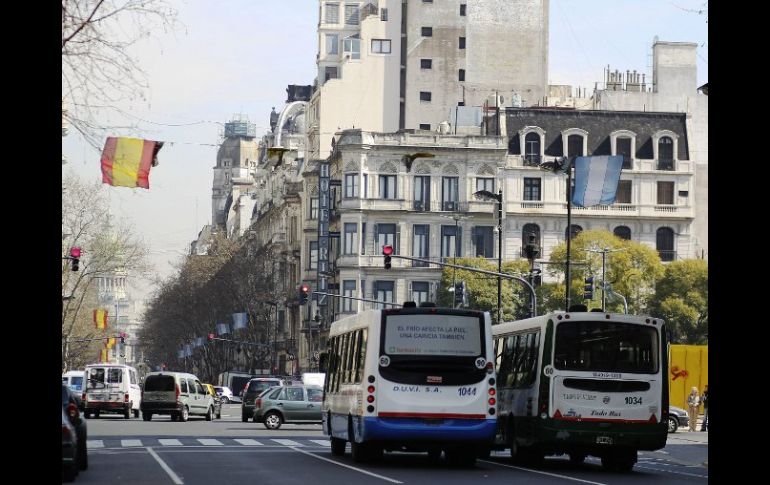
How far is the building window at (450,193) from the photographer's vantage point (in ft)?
353

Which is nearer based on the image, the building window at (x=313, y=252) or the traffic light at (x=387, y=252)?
the traffic light at (x=387, y=252)

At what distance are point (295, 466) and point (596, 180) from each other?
31.5 meters

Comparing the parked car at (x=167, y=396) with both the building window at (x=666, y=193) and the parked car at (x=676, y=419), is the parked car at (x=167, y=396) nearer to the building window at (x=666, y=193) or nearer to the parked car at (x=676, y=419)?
the parked car at (x=676, y=419)

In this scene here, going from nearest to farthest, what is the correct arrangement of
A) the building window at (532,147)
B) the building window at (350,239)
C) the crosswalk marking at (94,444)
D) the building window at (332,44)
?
the crosswalk marking at (94,444) → the building window at (350,239) → the building window at (532,147) → the building window at (332,44)

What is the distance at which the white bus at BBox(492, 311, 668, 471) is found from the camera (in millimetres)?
29438

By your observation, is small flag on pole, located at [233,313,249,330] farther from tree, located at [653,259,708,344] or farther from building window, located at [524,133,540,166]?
tree, located at [653,259,708,344]

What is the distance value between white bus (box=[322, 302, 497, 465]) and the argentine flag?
28034 millimetres

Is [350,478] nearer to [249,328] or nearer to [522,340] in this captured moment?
[522,340]

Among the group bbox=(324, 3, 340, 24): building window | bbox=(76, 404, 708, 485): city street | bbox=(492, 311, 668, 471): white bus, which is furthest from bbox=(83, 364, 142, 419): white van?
bbox=(324, 3, 340, 24): building window

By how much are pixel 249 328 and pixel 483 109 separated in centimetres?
2369

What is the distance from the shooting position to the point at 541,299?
98438 millimetres

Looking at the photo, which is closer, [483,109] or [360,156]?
[360,156]

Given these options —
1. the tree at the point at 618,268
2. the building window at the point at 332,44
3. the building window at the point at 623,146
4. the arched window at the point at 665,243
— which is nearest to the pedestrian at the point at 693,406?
the tree at the point at 618,268
